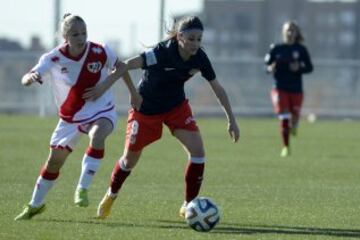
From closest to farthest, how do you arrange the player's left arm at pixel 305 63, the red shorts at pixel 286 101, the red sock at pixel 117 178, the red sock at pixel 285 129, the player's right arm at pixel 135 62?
the player's right arm at pixel 135 62
the red sock at pixel 117 178
the red sock at pixel 285 129
the red shorts at pixel 286 101
the player's left arm at pixel 305 63

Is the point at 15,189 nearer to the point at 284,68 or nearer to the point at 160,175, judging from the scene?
the point at 160,175

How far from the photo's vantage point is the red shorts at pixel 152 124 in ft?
33.5

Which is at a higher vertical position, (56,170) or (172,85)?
(172,85)

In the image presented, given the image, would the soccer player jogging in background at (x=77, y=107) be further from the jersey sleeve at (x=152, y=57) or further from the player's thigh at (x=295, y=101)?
the player's thigh at (x=295, y=101)

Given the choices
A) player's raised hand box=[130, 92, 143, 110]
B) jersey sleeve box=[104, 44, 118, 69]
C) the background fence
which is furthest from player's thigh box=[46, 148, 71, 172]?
the background fence

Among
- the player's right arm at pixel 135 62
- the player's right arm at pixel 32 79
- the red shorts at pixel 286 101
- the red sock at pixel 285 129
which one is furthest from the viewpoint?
the red shorts at pixel 286 101

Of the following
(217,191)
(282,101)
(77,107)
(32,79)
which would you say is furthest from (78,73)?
(282,101)

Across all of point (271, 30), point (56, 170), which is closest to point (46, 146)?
point (56, 170)

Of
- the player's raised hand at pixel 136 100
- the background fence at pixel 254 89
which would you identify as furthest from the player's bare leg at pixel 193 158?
the background fence at pixel 254 89

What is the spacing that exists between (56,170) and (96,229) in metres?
0.87

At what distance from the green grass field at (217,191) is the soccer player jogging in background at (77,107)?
12.7 inches

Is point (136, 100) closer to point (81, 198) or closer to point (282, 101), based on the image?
point (81, 198)

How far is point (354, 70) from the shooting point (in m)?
32.1

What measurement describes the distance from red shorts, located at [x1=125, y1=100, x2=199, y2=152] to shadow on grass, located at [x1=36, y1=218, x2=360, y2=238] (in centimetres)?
73
